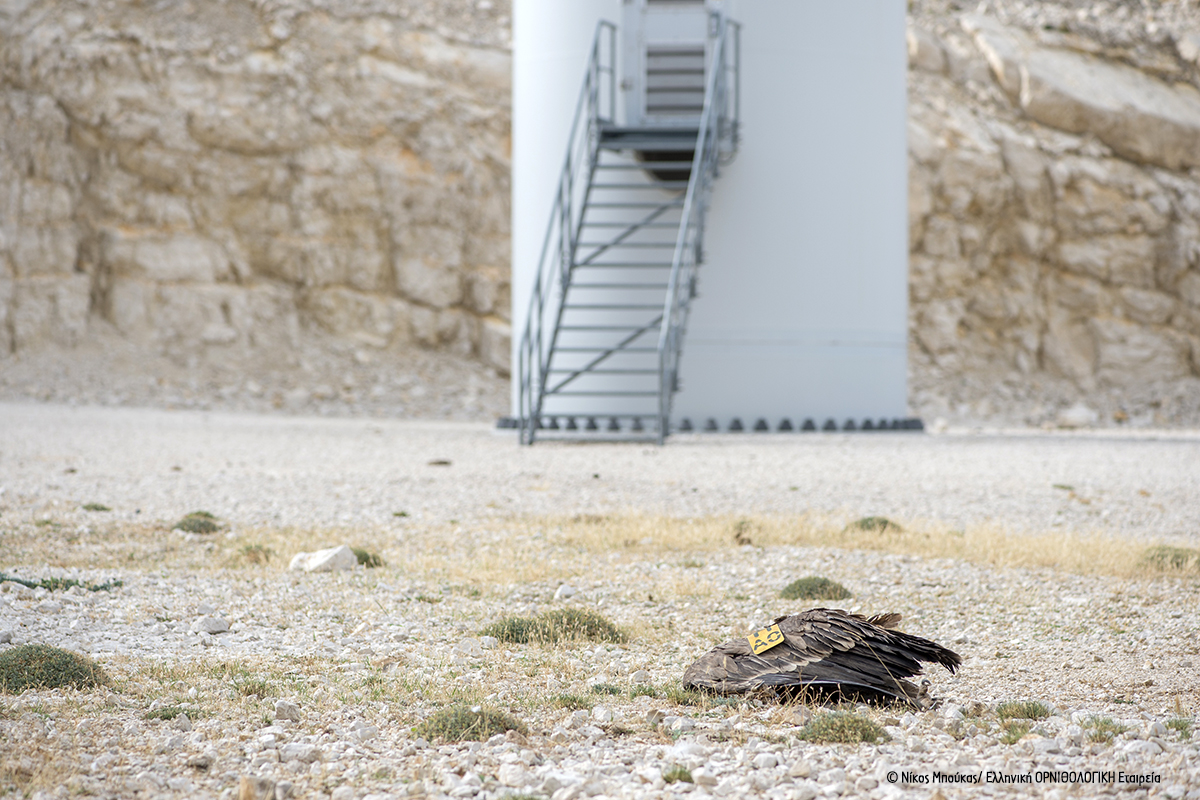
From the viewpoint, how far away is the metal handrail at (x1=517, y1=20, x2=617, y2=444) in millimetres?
14195

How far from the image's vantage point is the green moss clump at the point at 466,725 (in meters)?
3.59

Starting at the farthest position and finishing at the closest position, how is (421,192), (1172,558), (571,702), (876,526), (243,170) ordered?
(421,192)
(243,170)
(876,526)
(1172,558)
(571,702)

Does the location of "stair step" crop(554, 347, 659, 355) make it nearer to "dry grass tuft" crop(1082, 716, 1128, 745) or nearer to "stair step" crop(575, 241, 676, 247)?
"stair step" crop(575, 241, 676, 247)

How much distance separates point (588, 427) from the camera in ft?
50.5

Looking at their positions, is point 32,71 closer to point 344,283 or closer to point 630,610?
point 344,283

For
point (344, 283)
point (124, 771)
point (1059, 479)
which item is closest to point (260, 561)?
point (124, 771)

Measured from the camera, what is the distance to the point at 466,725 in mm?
3629

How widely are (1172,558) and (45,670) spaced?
18.6ft

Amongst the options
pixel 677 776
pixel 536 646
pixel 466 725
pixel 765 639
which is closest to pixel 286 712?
pixel 466 725

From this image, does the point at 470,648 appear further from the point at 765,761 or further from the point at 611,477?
the point at 611,477

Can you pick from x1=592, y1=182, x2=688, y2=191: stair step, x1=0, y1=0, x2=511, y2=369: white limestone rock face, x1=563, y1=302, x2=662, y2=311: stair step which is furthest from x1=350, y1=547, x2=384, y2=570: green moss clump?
x1=0, y1=0, x2=511, y2=369: white limestone rock face

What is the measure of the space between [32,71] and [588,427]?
20.3 meters

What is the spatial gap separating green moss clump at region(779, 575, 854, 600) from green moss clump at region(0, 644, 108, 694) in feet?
10.5

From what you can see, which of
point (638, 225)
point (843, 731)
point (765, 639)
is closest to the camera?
point (843, 731)
